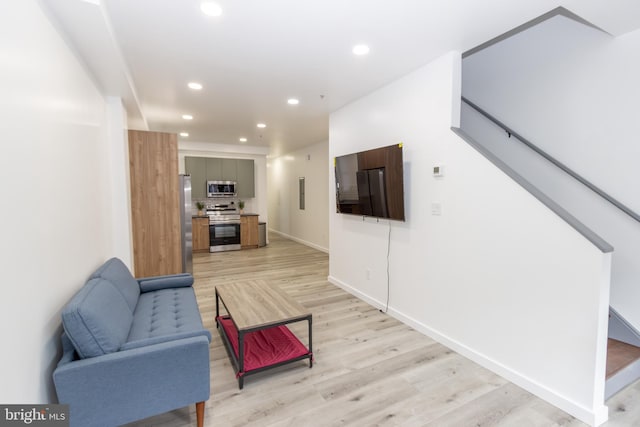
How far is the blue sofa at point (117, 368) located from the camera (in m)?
1.50

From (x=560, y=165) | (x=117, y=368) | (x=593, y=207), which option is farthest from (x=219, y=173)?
(x=593, y=207)

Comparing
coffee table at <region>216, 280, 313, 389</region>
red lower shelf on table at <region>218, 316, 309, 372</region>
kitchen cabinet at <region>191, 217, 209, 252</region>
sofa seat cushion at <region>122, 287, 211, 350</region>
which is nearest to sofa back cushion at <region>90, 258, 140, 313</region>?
sofa seat cushion at <region>122, 287, 211, 350</region>

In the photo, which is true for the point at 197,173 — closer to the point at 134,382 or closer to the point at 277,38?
the point at 277,38

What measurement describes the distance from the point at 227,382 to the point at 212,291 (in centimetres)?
225

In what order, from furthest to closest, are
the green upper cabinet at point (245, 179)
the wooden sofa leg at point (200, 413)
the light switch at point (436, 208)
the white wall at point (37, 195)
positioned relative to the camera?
the green upper cabinet at point (245, 179) < the light switch at point (436, 208) < the wooden sofa leg at point (200, 413) < the white wall at point (37, 195)

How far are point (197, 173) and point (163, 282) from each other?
16.4ft

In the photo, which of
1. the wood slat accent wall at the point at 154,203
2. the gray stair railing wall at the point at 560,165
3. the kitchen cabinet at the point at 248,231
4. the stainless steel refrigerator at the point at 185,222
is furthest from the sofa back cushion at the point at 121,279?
the kitchen cabinet at the point at 248,231

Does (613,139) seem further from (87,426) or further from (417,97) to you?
(87,426)

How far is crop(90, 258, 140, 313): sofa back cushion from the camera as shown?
235 centimetres

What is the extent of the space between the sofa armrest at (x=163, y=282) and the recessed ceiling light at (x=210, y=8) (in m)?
2.40

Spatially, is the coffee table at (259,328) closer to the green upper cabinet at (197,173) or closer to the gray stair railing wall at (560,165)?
the gray stair railing wall at (560,165)

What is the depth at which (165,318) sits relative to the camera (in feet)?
7.54

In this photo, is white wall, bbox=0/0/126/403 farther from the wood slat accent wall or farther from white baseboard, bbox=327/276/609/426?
white baseboard, bbox=327/276/609/426

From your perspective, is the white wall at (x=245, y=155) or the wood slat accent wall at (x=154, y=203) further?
the white wall at (x=245, y=155)
